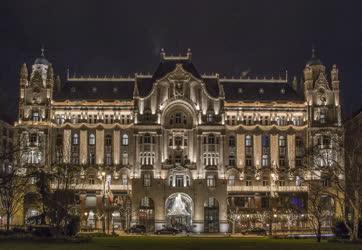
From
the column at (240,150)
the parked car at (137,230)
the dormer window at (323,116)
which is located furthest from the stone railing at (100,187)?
the dormer window at (323,116)

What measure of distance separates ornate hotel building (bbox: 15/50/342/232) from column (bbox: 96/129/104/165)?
0.22 m

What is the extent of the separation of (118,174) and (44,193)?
6020cm

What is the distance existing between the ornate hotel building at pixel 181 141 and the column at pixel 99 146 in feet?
0.73

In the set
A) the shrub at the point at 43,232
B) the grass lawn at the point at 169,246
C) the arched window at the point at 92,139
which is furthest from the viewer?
the arched window at the point at 92,139

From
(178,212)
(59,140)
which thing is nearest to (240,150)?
(178,212)

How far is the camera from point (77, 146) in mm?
157000

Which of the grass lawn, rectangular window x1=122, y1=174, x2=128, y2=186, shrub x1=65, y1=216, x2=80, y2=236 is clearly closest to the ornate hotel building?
rectangular window x1=122, y1=174, x2=128, y2=186

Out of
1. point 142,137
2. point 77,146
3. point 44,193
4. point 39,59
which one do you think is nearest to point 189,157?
point 142,137

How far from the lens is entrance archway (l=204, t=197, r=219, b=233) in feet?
496

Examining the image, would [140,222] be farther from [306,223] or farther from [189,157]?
[306,223]

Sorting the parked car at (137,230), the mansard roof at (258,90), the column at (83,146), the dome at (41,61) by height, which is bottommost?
the parked car at (137,230)

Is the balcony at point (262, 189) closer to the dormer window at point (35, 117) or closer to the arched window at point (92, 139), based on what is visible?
the arched window at point (92, 139)

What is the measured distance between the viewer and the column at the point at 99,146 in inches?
6166

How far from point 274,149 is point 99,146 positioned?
38790 mm
